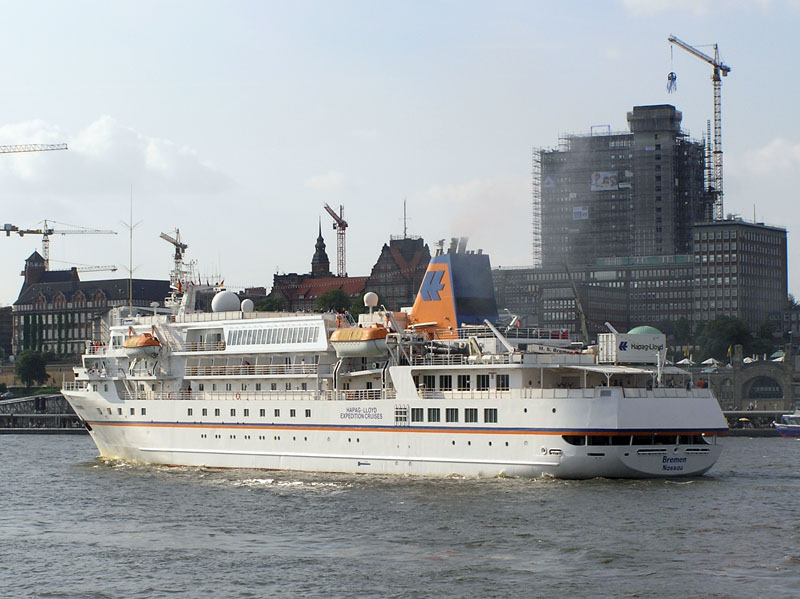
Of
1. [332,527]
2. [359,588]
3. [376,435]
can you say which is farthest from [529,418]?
[359,588]

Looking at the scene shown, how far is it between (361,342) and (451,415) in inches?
238

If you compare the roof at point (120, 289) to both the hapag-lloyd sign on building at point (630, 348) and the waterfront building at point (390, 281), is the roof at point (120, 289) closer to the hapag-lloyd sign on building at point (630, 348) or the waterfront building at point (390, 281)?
the waterfront building at point (390, 281)

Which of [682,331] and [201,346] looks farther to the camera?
[682,331]

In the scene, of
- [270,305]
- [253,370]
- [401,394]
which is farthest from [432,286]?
[270,305]

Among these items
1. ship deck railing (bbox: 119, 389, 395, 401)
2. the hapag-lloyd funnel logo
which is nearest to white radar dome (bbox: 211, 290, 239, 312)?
ship deck railing (bbox: 119, 389, 395, 401)

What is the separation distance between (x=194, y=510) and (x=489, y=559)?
15219 mm

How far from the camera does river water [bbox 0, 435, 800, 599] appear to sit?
1287 inches

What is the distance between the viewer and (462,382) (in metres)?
53.1

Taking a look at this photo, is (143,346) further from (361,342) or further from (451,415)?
(451,415)

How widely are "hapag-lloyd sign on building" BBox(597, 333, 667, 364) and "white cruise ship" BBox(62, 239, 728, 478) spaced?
6cm

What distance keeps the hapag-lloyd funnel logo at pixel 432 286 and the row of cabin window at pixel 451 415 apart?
24.2 ft

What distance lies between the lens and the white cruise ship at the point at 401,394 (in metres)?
49.2

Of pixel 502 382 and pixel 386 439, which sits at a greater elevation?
pixel 502 382

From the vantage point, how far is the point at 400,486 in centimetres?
5038
